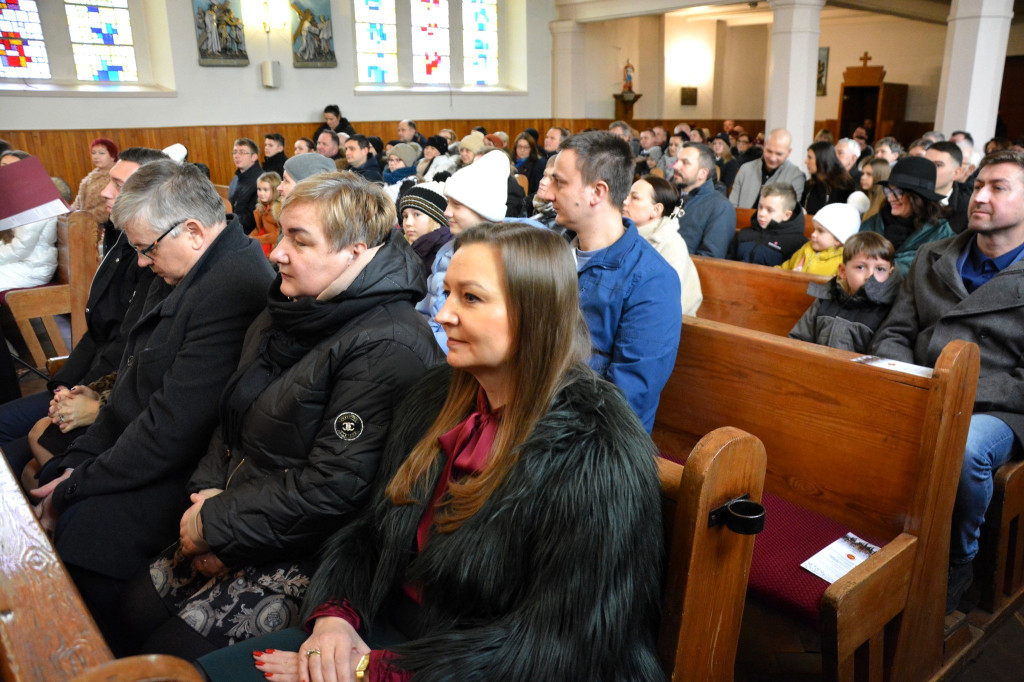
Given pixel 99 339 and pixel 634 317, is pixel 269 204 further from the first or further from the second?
pixel 634 317

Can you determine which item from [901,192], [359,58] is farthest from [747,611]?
[359,58]

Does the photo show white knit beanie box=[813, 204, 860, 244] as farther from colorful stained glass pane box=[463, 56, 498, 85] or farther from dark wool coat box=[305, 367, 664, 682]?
colorful stained glass pane box=[463, 56, 498, 85]

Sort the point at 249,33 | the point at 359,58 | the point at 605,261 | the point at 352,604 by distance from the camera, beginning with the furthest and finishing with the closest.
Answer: the point at 359,58
the point at 249,33
the point at 605,261
the point at 352,604

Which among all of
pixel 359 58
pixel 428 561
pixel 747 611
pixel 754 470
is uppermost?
pixel 359 58

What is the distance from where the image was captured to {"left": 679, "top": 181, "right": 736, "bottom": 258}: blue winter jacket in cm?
427

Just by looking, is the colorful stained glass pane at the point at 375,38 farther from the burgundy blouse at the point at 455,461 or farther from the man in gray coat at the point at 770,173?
the burgundy blouse at the point at 455,461

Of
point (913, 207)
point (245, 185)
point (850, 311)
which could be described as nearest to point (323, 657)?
point (850, 311)

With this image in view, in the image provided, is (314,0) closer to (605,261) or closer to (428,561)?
(605,261)

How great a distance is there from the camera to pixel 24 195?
9.29ft

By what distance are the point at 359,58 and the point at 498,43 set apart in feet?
10.2

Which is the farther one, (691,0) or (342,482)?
(691,0)

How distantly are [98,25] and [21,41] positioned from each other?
1016mm

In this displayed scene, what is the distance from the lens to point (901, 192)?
3436mm

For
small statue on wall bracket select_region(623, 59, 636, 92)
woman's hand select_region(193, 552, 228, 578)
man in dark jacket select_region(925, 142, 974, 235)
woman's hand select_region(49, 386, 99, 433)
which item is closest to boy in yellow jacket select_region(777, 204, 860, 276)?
man in dark jacket select_region(925, 142, 974, 235)
